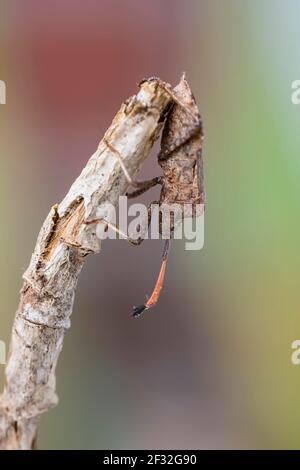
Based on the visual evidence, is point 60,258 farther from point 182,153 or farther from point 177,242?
point 177,242

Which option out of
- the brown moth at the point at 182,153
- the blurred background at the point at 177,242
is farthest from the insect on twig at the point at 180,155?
the blurred background at the point at 177,242

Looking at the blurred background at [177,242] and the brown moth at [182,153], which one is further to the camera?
the blurred background at [177,242]

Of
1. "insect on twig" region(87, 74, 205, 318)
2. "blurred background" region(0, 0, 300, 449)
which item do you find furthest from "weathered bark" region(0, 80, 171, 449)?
"blurred background" region(0, 0, 300, 449)

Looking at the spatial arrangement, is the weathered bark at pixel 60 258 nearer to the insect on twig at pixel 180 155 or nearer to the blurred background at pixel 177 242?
the insect on twig at pixel 180 155

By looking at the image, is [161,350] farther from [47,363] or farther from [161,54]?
[161,54]

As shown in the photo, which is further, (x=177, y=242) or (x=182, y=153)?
(x=177, y=242)

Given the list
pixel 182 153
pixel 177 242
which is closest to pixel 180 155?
pixel 182 153
